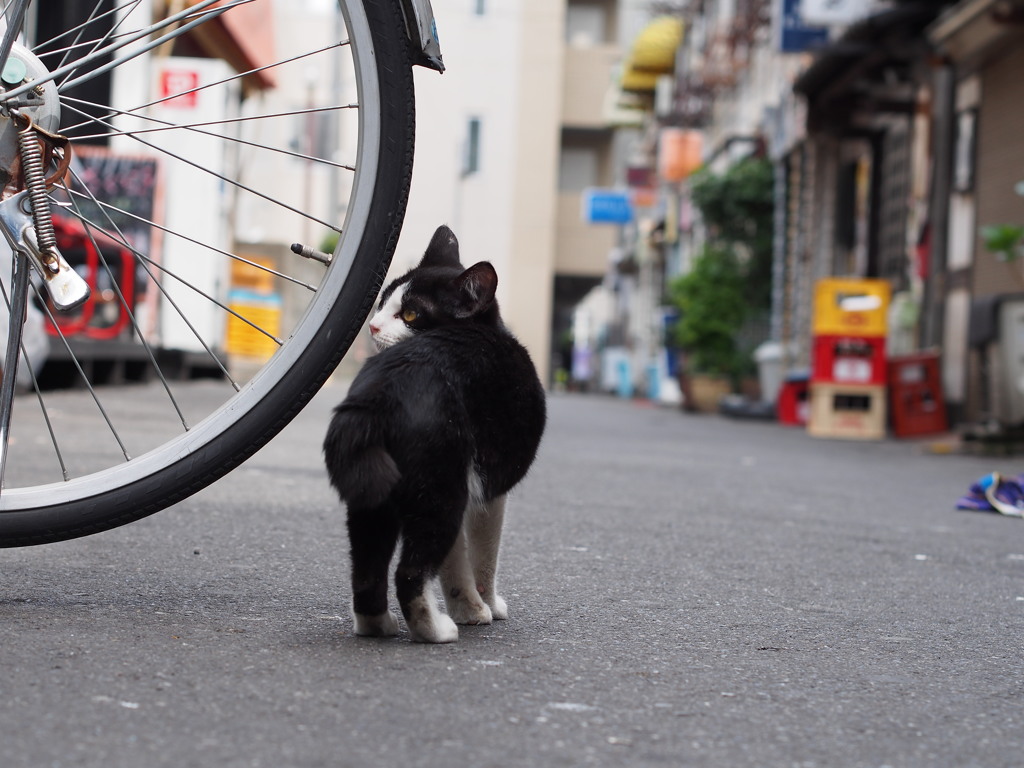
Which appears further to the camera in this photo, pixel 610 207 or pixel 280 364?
pixel 610 207

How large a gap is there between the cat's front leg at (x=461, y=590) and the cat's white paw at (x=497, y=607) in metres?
0.04

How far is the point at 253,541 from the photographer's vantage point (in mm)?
3480

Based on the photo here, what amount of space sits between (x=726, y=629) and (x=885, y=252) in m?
12.8

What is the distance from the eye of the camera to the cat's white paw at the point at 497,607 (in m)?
2.62

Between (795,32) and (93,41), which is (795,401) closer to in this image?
(795,32)

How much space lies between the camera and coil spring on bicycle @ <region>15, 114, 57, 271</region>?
8.02ft

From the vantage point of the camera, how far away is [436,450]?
2184 millimetres

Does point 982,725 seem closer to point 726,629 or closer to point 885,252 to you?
point 726,629

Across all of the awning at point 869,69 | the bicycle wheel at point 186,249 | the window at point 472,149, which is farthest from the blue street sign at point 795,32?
the window at point 472,149

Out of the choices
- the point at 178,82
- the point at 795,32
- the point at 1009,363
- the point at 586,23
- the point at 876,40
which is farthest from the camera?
the point at 586,23

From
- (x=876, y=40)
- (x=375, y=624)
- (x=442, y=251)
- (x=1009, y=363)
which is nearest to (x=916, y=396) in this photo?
(x=1009, y=363)

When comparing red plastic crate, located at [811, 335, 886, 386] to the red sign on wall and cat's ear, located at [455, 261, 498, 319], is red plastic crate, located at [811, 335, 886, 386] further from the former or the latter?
cat's ear, located at [455, 261, 498, 319]

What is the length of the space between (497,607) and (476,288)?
0.59m

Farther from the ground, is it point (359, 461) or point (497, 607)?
point (359, 461)
